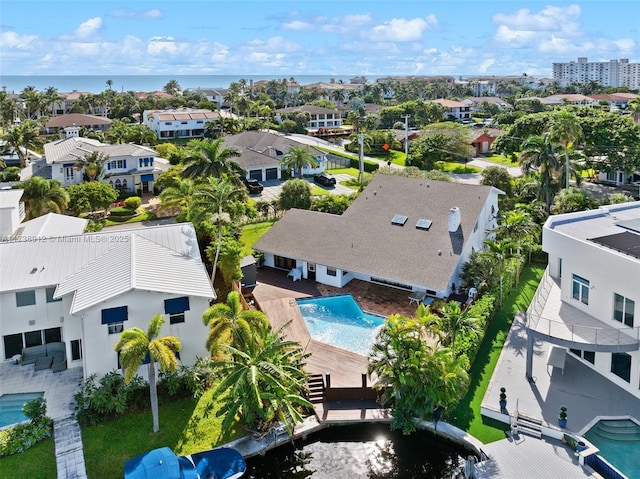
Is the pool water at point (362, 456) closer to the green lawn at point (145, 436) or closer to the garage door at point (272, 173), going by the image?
the green lawn at point (145, 436)

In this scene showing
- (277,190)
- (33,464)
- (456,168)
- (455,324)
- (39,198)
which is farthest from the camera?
(456,168)

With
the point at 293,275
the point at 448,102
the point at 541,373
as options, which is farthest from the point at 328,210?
Answer: the point at 448,102

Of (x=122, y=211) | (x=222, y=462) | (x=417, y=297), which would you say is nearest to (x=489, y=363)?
(x=417, y=297)

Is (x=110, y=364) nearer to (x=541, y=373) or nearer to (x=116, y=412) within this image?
Result: (x=116, y=412)

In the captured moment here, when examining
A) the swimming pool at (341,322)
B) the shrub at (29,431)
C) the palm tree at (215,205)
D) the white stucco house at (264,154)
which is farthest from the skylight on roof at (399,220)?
the white stucco house at (264,154)

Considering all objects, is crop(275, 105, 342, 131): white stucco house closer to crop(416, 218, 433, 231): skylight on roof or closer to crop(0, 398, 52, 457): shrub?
crop(416, 218, 433, 231): skylight on roof

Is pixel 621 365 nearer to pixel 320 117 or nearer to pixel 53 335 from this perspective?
pixel 53 335

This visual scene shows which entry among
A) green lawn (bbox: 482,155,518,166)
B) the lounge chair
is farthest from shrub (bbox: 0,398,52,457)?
green lawn (bbox: 482,155,518,166)
